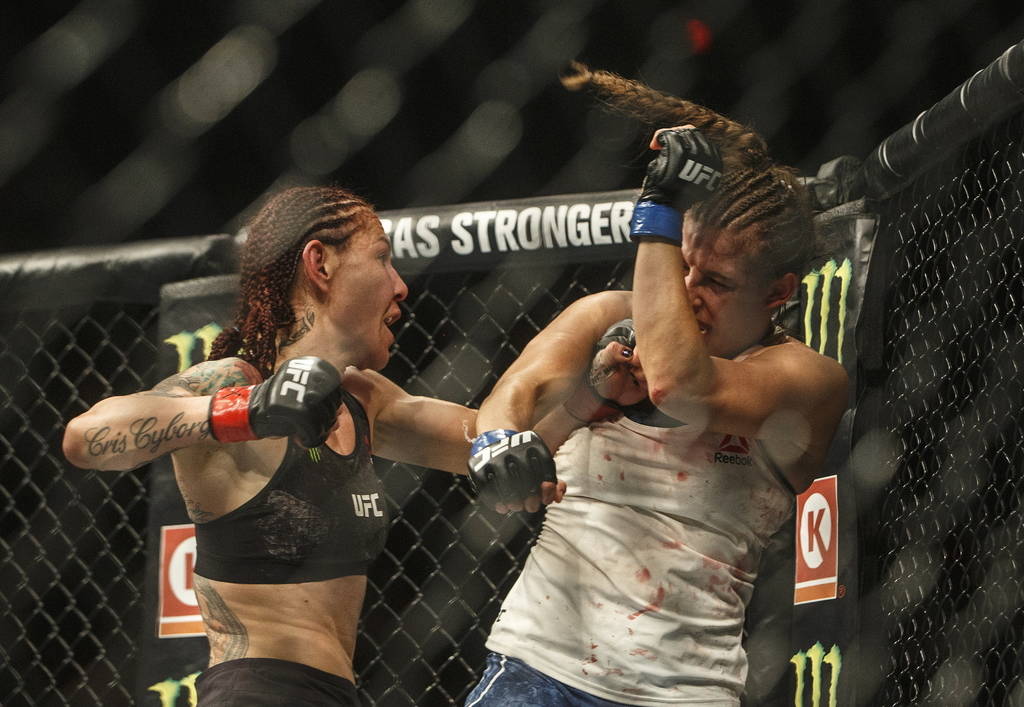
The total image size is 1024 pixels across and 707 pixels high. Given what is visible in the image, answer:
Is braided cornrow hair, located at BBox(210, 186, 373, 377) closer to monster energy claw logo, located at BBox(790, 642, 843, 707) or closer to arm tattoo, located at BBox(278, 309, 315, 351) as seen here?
arm tattoo, located at BBox(278, 309, 315, 351)

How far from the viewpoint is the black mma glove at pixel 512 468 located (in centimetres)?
138

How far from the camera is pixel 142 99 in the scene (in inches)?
128

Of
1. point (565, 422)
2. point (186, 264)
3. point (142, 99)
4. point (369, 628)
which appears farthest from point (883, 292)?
point (142, 99)

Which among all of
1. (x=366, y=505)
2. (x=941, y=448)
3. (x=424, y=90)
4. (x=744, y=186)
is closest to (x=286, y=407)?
(x=366, y=505)

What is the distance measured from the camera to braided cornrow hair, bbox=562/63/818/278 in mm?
1635

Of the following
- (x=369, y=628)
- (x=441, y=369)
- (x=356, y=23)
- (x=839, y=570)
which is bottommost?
(x=369, y=628)

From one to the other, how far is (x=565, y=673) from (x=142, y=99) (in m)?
2.27

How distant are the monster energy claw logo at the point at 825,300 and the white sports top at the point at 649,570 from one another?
1.05 ft

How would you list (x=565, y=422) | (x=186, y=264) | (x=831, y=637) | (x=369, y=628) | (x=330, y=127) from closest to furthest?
(x=565, y=422), (x=831, y=637), (x=186, y=264), (x=369, y=628), (x=330, y=127)

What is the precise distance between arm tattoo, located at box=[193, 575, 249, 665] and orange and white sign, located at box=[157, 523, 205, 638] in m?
0.56

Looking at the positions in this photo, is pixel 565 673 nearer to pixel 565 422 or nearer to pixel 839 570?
pixel 565 422

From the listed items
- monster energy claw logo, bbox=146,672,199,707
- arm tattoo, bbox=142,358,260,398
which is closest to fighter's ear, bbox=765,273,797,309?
arm tattoo, bbox=142,358,260,398

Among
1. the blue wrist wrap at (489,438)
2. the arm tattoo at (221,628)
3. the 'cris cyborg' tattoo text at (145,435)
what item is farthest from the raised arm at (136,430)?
the blue wrist wrap at (489,438)

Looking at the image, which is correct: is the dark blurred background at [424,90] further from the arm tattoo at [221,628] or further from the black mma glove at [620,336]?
the arm tattoo at [221,628]
